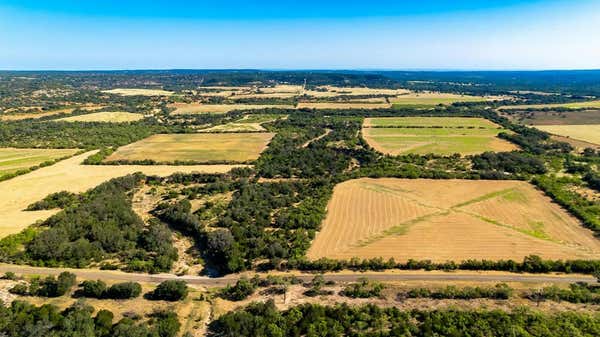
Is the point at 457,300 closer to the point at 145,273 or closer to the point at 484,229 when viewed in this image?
the point at 484,229

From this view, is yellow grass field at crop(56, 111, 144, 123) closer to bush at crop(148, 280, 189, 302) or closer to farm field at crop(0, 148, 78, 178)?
farm field at crop(0, 148, 78, 178)

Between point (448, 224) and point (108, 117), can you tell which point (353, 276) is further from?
point (108, 117)

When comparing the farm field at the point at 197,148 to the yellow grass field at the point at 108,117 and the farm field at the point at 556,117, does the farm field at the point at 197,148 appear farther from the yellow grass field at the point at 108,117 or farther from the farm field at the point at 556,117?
the farm field at the point at 556,117

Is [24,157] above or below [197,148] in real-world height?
below

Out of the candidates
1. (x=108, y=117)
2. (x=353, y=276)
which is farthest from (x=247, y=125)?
(x=353, y=276)

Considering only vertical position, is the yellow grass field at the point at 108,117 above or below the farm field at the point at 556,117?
below

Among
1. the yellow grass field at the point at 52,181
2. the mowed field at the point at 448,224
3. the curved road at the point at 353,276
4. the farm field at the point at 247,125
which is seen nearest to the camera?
the curved road at the point at 353,276

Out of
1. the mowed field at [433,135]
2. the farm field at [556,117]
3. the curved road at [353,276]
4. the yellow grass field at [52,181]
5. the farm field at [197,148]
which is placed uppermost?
the farm field at [556,117]

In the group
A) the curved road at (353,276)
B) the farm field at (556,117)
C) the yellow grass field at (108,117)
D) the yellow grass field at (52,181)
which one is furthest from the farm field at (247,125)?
the farm field at (556,117)
